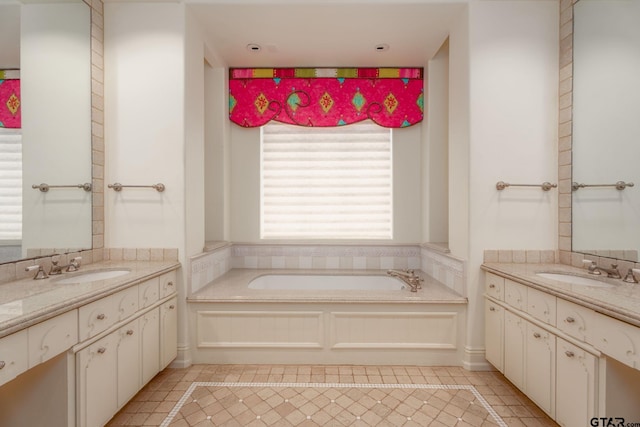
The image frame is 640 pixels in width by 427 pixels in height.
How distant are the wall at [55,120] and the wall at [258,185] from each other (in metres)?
1.29

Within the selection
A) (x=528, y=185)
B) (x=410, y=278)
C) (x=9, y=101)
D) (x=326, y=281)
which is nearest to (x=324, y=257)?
(x=326, y=281)

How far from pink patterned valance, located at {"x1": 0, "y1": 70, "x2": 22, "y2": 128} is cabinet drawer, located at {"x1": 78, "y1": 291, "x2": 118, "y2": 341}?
3.50ft

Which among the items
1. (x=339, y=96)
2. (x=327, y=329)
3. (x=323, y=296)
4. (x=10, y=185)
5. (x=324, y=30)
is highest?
(x=324, y=30)

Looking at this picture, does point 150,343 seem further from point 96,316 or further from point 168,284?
point 96,316

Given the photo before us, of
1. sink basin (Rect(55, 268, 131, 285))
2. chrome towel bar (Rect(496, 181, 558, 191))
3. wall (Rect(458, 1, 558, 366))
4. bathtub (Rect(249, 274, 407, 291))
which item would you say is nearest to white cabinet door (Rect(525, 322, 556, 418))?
wall (Rect(458, 1, 558, 366))

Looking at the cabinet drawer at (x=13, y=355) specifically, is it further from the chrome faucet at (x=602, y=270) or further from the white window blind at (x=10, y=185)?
the chrome faucet at (x=602, y=270)

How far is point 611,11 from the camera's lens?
183cm

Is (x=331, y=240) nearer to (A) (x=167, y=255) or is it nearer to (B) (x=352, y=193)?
(B) (x=352, y=193)

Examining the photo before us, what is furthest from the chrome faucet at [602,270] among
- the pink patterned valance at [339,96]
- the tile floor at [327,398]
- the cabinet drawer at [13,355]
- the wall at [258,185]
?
the cabinet drawer at [13,355]

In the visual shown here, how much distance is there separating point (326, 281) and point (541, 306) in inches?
68.8

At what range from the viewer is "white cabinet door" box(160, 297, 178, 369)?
1999 millimetres

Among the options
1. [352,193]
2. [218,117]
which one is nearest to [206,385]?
[352,193]

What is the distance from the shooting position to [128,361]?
1.67 metres

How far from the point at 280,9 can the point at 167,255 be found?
2000mm
